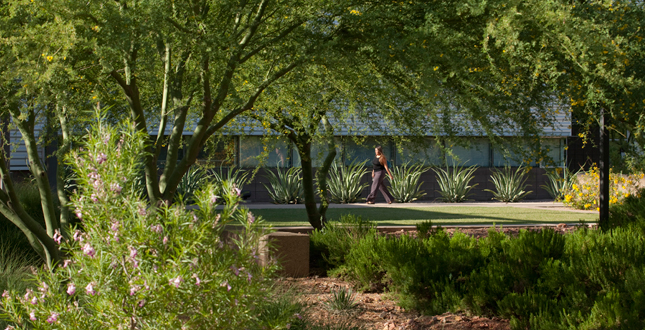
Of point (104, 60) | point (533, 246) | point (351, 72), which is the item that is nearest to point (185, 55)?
point (104, 60)

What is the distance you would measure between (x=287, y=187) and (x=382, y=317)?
1190 centimetres

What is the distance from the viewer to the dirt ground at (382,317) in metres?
Answer: 4.77

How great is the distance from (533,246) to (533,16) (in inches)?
90.1

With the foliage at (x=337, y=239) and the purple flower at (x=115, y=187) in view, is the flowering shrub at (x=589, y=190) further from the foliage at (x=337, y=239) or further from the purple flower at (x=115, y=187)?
the purple flower at (x=115, y=187)

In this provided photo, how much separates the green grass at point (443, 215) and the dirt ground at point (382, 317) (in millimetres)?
5468

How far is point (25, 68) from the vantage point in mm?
3896

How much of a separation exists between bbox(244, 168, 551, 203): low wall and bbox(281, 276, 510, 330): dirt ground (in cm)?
1194

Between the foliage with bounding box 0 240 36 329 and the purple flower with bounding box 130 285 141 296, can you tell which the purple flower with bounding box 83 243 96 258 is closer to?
the purple flower with bounding box 130 285 141 296

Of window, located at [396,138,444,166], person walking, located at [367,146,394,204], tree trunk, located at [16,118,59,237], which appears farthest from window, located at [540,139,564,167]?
tree trunk, located at [16,118,59,237]

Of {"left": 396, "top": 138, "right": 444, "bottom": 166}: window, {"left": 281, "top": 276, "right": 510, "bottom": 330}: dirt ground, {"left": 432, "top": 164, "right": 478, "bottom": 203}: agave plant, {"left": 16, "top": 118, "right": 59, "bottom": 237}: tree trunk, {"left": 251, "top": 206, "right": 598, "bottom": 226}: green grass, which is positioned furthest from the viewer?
{"left": 432, "top": 164, "right": 478, "bottom": 203}: agave plant

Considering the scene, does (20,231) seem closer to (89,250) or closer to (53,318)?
(53,318)

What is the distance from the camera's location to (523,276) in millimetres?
5066

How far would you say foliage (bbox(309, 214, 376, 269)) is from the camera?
7062 mm

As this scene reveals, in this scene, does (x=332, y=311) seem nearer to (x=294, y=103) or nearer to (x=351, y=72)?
(x=351, y=72)
